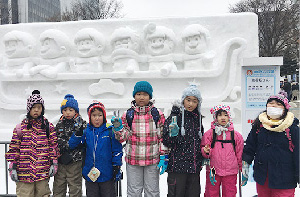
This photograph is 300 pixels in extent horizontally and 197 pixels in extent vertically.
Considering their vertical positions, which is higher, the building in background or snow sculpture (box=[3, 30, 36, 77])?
the building in background

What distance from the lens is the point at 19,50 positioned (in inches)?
282

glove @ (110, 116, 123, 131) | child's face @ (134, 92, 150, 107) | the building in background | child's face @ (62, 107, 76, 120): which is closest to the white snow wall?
child's face @ (62, 107, 76, 120)

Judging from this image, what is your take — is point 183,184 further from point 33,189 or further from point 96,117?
point 33,189

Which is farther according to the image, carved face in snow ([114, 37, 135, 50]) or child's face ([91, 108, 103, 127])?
carved face in snow ([114, 37, 135, 50])

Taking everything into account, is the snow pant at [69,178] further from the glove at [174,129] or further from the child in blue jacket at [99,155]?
the glove at [174,129]

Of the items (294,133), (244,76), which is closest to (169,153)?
(294,133)

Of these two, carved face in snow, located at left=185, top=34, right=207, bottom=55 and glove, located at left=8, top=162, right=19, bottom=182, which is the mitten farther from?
carved face in snow, located at left=185, top=34, right=207, bottom=55

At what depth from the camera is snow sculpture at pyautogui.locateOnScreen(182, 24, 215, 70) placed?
6527 mm

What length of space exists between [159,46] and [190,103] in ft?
12.5

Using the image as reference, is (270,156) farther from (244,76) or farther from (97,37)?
(97,37)

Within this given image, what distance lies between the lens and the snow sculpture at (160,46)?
6.55m

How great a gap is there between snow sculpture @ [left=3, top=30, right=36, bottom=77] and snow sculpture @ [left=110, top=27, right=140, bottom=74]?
6.78ft

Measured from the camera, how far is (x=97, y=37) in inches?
269

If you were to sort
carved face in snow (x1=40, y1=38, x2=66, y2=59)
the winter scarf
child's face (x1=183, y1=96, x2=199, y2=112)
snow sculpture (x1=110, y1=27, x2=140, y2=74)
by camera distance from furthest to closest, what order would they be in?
1. carved face in snow (x1=40, y1=38, x2=66, y2=59)
2. snow sculpture (x1=110, y1=27, x2=140, y2=74)
3. child's face (x1=183, y1=96, x2=199, y2=112)
4. the winter scarf
